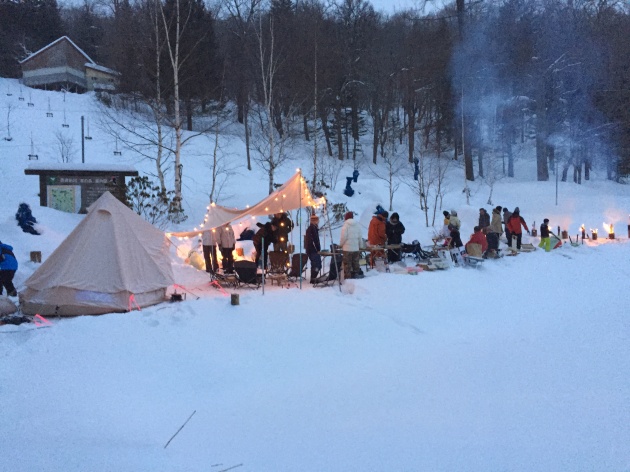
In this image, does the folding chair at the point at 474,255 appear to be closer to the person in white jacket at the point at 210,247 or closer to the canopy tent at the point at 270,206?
the canopy tent at the point at 270,206

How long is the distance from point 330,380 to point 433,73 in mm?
28115

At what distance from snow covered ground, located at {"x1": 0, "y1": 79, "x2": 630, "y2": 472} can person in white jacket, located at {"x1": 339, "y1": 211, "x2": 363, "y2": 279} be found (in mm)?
499

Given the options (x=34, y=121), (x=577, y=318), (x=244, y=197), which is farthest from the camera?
(x=34, y=121)

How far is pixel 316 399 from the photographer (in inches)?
241

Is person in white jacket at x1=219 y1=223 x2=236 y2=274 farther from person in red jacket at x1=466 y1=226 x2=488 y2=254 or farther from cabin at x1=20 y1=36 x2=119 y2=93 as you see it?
cabin at x1=20 y1=36 x2=119 y2=93

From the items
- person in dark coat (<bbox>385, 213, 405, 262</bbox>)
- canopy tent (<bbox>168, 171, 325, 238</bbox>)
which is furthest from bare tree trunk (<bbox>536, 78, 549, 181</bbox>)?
canopy tent (<bbox>168, 171, 325, 238</bbox>)

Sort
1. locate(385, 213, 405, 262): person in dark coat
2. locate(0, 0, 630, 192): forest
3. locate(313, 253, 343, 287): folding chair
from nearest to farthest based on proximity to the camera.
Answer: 1. locate(313, 253, 343, 287): folding chair
2. locate(385, 213, 405, 262): person in dark coat
3. locate(0, 0, 630, 192): forest

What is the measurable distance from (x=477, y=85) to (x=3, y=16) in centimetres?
3654

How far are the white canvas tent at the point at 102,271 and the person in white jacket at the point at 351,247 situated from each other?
11.7 ft

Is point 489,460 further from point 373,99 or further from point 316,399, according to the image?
point 373,99

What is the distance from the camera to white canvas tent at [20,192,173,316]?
25.6ft

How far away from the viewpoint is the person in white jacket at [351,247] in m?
10.4

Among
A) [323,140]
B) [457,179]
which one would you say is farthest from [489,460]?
[323,140]

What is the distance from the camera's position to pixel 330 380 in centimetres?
665
